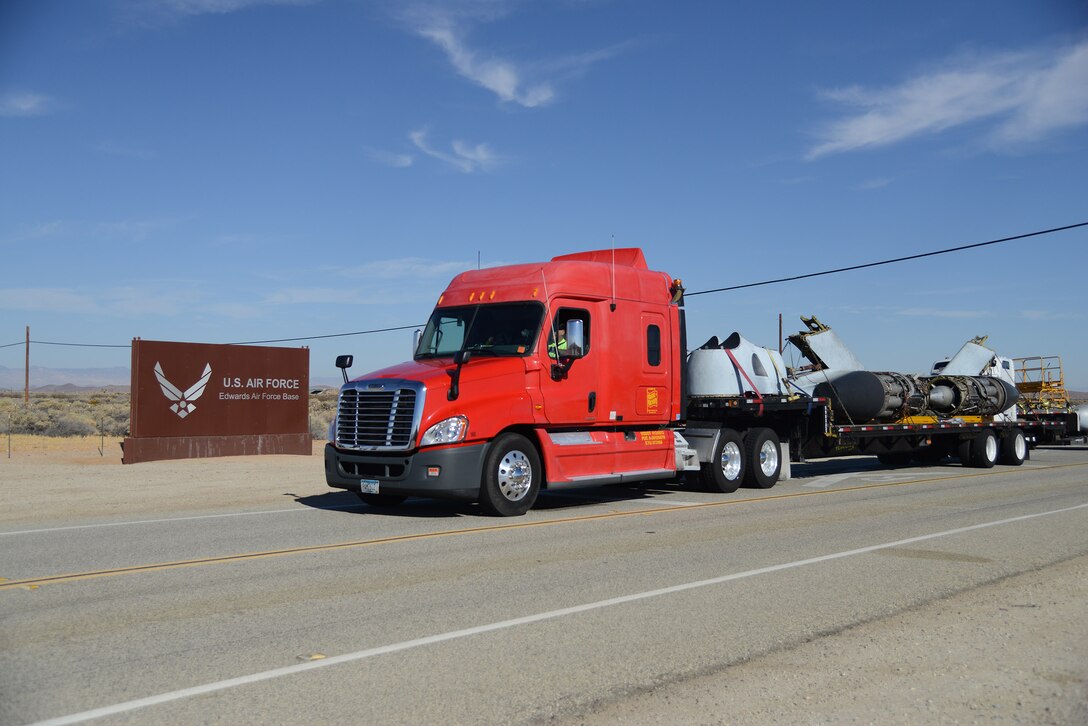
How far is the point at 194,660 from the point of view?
5441 mm

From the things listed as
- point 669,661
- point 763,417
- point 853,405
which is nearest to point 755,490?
point 763,417

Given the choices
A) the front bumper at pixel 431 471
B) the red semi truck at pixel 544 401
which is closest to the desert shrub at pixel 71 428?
the red semi truck at pixel 544 401

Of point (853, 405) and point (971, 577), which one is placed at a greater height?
point (853, 405)

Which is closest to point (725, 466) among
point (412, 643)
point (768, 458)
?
point (768, 458)

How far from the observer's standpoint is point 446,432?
11492 millimetres

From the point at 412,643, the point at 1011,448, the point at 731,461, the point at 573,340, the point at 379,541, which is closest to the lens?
the point at 412,643

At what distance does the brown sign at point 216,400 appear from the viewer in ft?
70.2

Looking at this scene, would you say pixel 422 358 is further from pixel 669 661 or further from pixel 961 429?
pixel 961 429

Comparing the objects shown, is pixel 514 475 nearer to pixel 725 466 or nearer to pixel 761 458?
pixel 725 466

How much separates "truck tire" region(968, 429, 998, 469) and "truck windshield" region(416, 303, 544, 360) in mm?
14128

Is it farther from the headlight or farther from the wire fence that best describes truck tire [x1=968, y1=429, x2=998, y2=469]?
the wire fence

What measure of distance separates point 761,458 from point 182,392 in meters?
13.2

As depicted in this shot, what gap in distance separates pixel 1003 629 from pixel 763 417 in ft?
35.1

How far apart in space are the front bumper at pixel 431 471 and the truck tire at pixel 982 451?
1505 centimetres
